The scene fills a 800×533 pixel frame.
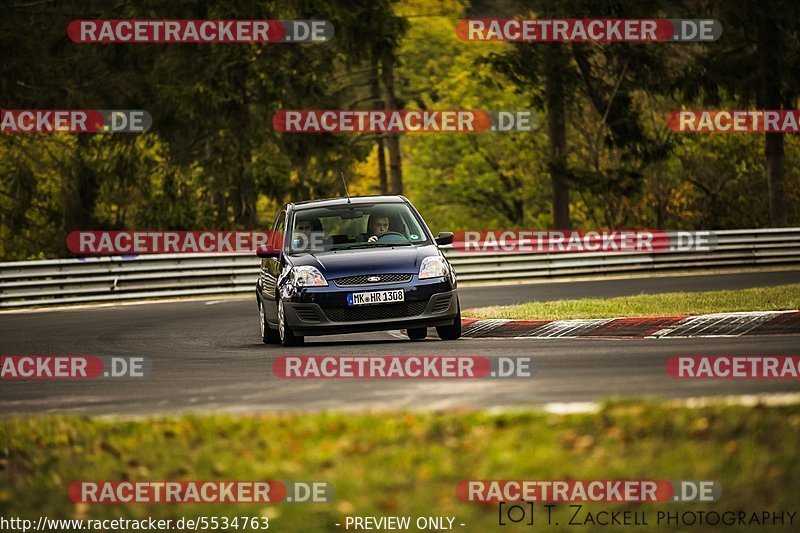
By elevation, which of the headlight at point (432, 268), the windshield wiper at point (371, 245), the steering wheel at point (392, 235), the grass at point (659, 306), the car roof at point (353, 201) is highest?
the car roof at point (353, 201)

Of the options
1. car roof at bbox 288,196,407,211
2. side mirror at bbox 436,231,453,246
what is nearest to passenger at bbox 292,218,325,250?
car roof at bbox 288,196,407,211

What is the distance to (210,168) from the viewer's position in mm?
37750

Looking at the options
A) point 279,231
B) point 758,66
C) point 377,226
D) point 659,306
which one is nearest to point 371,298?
point 377,226

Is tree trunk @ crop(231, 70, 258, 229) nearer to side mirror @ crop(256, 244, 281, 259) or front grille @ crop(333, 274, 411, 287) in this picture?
side mirror @ crop(256, 244, 281, 259)

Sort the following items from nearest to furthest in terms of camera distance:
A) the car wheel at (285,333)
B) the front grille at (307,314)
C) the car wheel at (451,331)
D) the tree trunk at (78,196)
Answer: the front grille at (307,314) → the car wheel at (285,333) → the car wheel at (451,331) → the tree trunk at (78,196)

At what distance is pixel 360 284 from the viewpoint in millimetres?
15203

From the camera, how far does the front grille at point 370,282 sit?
15.2 metres

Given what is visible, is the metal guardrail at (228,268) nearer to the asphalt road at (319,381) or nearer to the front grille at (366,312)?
the asphalt road at (319,381)

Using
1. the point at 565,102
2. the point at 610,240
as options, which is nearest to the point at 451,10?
the point at 565,102

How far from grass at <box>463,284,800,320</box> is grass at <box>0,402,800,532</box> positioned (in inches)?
346

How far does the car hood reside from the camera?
1529 cm

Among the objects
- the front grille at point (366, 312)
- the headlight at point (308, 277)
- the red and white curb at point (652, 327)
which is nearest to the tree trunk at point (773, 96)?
the red and white curb at point (652, 327)

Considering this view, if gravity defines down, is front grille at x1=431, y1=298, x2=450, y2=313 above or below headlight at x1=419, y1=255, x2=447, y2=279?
below

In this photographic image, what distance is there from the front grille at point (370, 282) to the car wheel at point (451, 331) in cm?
98
